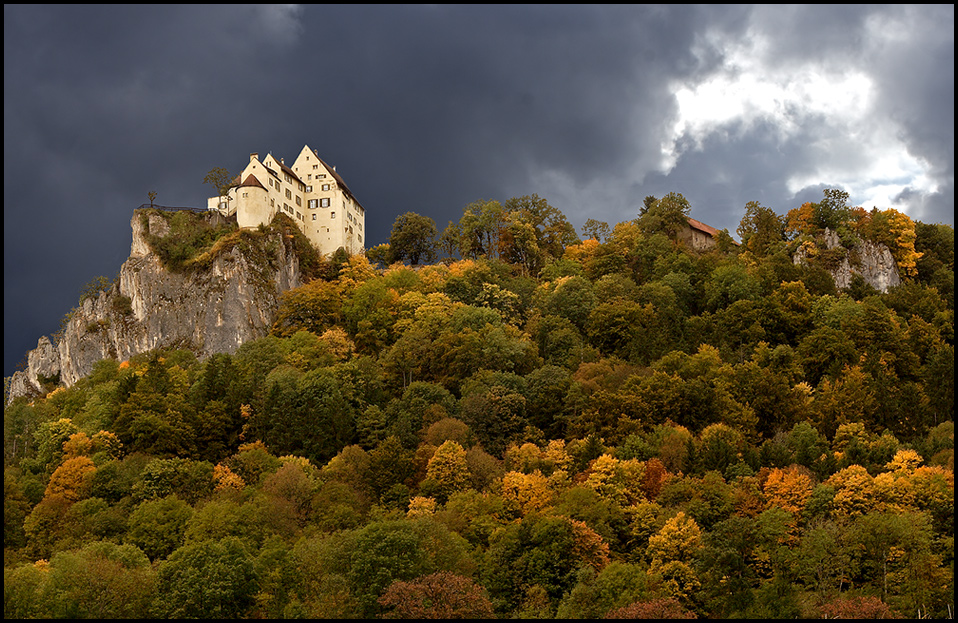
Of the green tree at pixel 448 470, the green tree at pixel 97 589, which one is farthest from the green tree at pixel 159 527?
the green tree at pixel 448 470

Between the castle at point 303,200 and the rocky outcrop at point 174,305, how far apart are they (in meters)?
3.22

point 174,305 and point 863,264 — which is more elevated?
point 863,264

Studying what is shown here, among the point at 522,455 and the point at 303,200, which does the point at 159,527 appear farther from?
the point at 303,200


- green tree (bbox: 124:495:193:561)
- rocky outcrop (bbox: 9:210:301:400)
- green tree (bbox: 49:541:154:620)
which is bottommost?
green tree (bbox: 49:541:154:620)

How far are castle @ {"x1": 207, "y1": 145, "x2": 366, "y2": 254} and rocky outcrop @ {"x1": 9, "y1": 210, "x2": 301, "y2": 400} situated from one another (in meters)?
3.22

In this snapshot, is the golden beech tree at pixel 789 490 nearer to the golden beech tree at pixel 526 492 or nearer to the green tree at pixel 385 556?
the golden beech tree at pixel 526 492

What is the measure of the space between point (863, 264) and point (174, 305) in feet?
250

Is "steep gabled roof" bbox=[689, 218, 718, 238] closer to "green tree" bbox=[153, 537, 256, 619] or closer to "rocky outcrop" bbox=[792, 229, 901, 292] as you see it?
"rocky outcrop" bbox=[792, 229, 901, 292]

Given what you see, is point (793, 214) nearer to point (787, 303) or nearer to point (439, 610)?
point (787, 303)

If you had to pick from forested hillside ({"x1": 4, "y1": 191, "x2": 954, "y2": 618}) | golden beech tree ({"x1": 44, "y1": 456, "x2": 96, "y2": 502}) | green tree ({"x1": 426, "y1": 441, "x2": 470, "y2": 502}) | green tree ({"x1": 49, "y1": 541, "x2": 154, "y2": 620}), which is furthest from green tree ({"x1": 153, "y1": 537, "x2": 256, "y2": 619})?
green tree ({"x1": 426, "y1": 441, "x2": 470, "y2": 502})

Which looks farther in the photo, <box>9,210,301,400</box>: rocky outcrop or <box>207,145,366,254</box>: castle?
<box>207,145,366,254</box>: castle

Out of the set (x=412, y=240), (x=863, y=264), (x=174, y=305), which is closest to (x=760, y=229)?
(x=863, y=264)

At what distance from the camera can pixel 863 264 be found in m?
103

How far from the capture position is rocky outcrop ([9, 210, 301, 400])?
9144 centimetres
